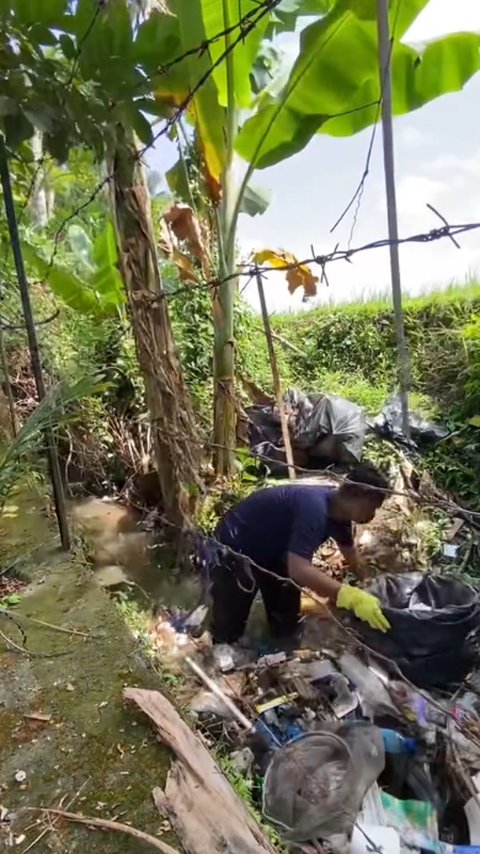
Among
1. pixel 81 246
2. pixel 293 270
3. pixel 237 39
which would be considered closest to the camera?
pixel 237 39

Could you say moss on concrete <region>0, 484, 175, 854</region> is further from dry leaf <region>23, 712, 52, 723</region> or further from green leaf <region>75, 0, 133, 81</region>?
green leaf <region>75, 0, 133, 81</region>

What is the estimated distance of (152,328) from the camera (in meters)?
2.40

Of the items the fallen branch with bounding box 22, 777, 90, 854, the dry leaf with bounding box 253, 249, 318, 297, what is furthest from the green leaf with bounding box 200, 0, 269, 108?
the fallen branch with bounding box 22, 777, 90, 854

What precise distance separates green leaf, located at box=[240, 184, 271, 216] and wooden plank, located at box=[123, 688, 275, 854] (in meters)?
2.79

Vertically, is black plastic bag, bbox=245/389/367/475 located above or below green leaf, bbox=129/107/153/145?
below

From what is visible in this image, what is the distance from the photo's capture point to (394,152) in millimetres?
2248

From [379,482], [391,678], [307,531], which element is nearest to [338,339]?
[379,482]

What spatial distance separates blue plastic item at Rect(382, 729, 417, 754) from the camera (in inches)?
61.4

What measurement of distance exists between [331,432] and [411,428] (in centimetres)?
47

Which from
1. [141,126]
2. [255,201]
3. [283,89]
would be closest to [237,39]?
[141,126]

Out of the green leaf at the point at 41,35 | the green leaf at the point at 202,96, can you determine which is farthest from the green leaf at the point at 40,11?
the green leaf at the point at 202,96

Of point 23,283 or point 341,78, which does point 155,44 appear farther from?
point 341,78

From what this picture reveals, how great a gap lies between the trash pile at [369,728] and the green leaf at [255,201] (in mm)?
2176

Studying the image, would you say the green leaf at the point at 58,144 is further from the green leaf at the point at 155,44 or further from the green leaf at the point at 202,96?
the green leaf at the point at 202,96
